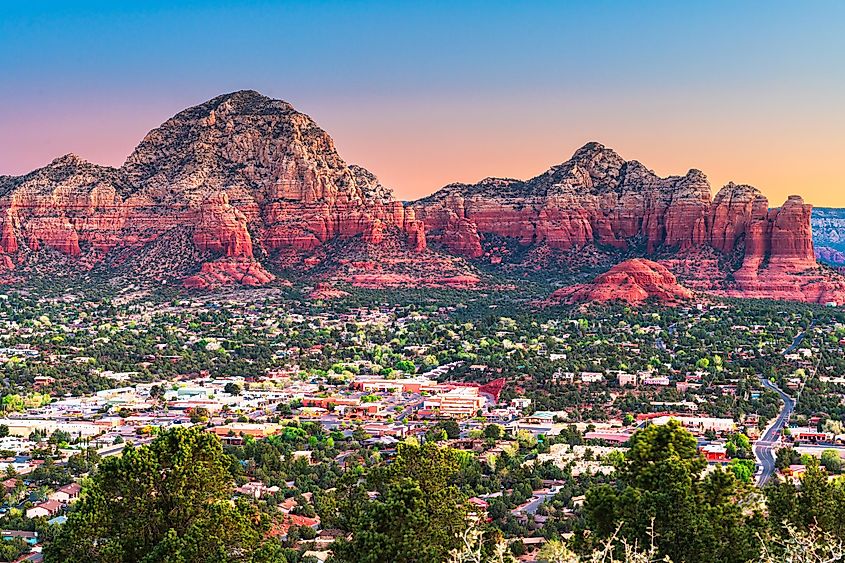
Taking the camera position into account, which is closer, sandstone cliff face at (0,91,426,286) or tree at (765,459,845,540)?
tree at (765,459,845,540)

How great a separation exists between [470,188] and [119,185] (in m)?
55.0

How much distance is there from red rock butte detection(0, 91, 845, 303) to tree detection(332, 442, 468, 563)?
380 ft

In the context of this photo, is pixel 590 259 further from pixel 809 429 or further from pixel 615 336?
pixel 809 429

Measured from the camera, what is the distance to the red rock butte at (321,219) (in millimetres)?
151125

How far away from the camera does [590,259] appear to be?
16825 centimetres

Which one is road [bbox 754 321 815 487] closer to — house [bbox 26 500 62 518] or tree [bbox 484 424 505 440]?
tree [bbox 484 424 505 440]

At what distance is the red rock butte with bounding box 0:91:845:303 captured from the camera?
5950 inches

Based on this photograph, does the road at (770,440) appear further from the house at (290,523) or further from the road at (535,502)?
the house at (290,523)

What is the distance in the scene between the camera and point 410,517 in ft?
98.8

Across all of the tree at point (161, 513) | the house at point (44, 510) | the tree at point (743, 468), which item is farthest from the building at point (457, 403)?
the tree at point (161, 513)

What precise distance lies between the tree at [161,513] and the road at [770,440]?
3181 cm

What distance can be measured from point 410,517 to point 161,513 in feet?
21.5

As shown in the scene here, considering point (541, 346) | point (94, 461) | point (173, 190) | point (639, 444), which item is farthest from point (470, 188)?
point (639, 444)

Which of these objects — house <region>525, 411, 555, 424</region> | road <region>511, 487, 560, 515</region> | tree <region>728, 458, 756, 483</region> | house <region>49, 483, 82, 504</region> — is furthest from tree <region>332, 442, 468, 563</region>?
house <region>525, 411, 555, 424</region>
